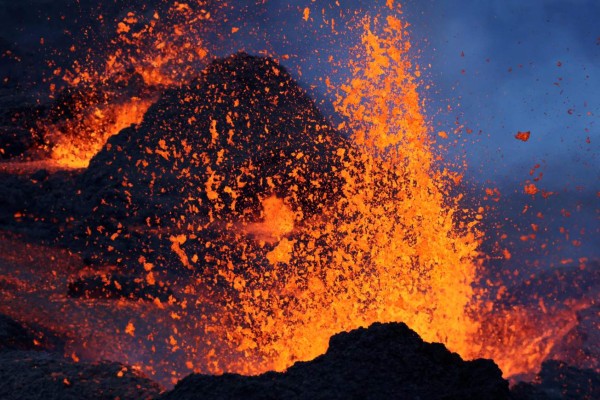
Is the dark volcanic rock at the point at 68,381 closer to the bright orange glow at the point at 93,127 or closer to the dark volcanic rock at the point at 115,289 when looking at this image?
the dark volcanic rock at the point at 115,289

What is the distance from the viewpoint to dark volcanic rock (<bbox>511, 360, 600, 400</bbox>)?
16.1 feet

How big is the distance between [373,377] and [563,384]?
2839 mm

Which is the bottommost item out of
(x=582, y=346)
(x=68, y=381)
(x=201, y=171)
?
(x=68, y=381)

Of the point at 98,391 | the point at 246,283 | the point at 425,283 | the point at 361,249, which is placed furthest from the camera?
the point at 361,249

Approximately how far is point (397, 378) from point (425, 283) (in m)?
4.87

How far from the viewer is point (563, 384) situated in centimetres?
529

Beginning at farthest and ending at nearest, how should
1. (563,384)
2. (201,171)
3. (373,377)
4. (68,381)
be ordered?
(201,171) → (563,384) → (68,381) → (373,377)

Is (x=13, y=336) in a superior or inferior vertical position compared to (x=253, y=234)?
inferior

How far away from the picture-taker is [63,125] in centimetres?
1711

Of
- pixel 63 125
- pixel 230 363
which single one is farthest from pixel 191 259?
pixel 63 125

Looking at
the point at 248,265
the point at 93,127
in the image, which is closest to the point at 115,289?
the point at 248,265

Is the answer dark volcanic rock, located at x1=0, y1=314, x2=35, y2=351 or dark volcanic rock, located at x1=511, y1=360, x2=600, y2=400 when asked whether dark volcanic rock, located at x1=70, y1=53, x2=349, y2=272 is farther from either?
dark volcanic rock, located at x1=511, y1=360, x2=600, y2=400

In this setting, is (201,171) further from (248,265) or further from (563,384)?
(563,384)

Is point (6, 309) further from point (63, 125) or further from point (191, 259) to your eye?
point (63, 125)
